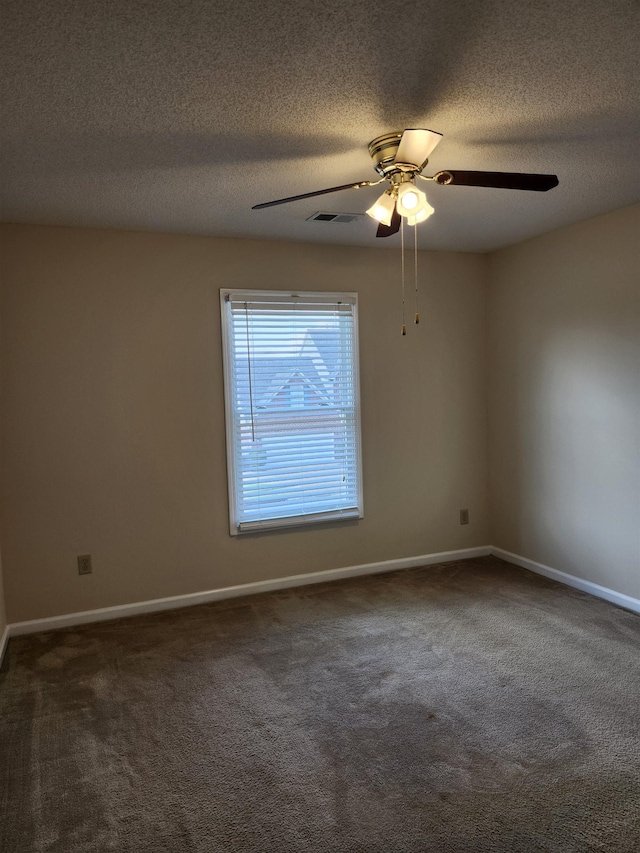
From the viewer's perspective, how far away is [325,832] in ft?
6.38

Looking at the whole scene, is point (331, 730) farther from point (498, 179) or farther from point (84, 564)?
point (498, 179)

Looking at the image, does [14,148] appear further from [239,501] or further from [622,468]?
[622,468]

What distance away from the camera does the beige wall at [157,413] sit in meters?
3.60

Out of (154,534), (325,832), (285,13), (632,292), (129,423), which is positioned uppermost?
(285,13)

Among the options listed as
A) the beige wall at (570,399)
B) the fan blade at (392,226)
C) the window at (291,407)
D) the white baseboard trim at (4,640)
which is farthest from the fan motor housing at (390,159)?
the white baseboard trim at (4,640)

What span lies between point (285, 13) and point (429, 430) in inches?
136

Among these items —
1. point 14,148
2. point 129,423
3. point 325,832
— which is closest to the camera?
point 325,832

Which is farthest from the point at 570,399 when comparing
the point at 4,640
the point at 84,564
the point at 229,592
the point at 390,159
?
the point at 4,640

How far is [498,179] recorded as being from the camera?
2252 millimetres

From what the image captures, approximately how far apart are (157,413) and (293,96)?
2.33m

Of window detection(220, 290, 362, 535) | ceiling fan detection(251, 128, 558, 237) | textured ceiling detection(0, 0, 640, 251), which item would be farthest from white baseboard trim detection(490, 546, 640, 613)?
ceiling fan detection(251, 128, 558, 237)

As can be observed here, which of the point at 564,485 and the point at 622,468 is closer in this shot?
the point at 622,468

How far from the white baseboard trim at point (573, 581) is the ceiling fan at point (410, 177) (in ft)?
8.76

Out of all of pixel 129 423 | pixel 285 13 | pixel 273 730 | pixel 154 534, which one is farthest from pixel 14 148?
pixel 273 730
